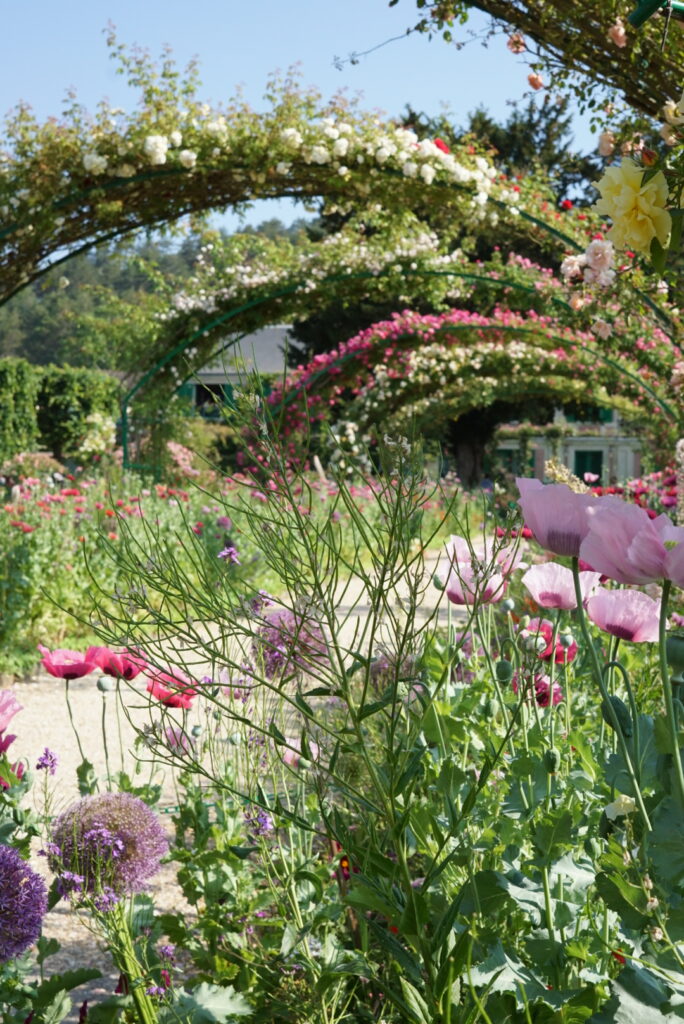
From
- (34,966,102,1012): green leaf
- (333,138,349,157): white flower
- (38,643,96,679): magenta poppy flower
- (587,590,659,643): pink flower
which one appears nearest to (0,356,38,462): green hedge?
(333,138,349,157): white flower

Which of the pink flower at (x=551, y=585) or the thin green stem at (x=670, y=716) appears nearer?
the thin green stem at (x=670, y=716)

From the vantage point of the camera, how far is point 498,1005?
3.38 ft

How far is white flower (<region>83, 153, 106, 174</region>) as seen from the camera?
6.76m

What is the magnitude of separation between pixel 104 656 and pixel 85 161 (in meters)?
5.92

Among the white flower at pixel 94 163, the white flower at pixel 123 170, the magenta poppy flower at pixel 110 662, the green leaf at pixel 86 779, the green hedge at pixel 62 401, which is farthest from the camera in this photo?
the green hedge at pixel 62 401

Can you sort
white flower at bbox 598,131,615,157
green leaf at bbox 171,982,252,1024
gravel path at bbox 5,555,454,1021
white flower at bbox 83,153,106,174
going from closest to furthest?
1. green leaf at bbox 171,982,252,1024
2. gravel path at bbox 5,555,454,1021
3. white flower at bbox 598,131,615,157
4. white flower at bbox 83,153,106,174

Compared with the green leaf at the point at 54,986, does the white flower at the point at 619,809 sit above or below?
above

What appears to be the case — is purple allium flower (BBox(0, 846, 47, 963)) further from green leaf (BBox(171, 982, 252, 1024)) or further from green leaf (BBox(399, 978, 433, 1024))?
green leaf (BBox(399, 978, 433, 1024))

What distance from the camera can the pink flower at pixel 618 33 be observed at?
2.93 meters

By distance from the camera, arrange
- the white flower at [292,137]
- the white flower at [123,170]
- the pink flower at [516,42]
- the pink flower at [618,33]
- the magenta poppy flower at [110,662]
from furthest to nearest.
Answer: the white flower at [292,137] → the white flower at [123,170] → the pink flower at [516,42] → the pink flower at [618,33] → the magenta poppy flower at [110,662]

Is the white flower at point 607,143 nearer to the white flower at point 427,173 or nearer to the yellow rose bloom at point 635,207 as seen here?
the yellow rose bloom at point 635,207

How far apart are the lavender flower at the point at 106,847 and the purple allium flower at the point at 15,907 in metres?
0.17

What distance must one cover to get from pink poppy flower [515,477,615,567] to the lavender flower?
952 millimetres

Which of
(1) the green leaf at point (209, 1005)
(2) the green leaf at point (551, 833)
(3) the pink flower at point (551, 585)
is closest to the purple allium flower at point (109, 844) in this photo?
(1) the green leaf at point (209, 1005)
